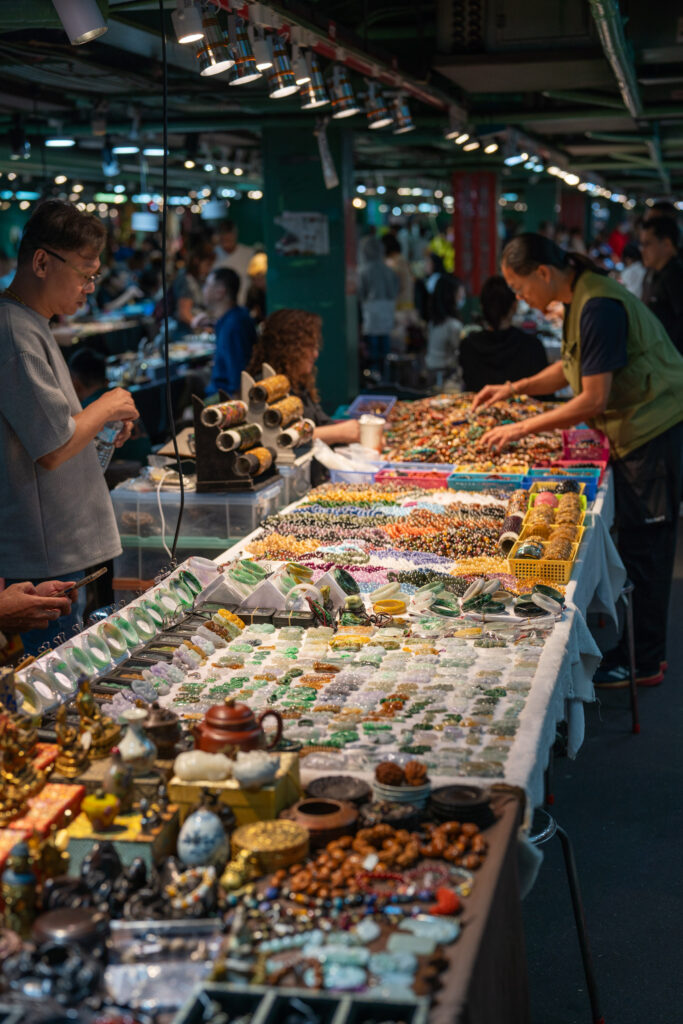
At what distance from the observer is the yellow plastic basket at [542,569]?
3.64 meters

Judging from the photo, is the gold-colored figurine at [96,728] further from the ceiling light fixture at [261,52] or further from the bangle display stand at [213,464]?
the ceiling light fixture at [261,52]

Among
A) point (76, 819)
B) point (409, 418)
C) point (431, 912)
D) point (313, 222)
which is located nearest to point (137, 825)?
point (76, 819)

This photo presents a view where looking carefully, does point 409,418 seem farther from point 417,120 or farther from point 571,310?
point 417,120

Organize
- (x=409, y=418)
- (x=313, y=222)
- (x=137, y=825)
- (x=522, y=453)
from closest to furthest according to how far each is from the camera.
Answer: (x=137, y=825), (x=522, y=453), (x=409, y=418), (x=313, y=222)

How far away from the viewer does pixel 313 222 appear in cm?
Answer: 904

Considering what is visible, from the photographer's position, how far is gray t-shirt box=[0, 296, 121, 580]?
129 inches

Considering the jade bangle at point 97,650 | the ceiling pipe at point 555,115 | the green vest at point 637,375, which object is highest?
the ceiling pipe at point 555,115

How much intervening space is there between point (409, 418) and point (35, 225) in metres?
3.47

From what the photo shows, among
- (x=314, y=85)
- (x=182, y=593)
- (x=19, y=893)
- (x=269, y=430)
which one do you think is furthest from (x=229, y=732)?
(x=314, y=85)

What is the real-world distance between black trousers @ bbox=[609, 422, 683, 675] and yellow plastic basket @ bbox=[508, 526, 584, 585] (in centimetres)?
147

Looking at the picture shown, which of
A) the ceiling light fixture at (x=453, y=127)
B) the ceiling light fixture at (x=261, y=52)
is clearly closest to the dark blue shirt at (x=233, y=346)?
the ceiling light fixture at (x=453, y=127)

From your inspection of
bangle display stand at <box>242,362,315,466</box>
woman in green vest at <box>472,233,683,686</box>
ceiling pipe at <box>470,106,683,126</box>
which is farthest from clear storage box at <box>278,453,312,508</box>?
ceiling pipe at <box>470,106,683,126</box>

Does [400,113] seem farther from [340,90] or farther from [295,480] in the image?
[295,480]

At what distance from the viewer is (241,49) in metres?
3.80
